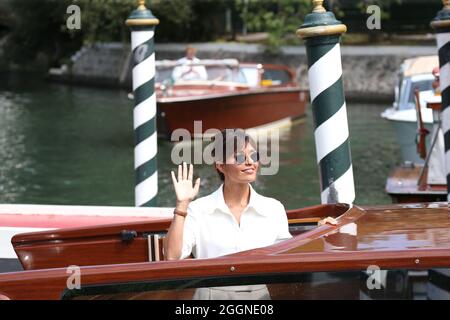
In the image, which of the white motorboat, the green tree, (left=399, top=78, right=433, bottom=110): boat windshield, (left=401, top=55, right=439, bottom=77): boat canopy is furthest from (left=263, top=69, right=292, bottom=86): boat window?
the green tree

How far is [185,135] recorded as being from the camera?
17250 mm

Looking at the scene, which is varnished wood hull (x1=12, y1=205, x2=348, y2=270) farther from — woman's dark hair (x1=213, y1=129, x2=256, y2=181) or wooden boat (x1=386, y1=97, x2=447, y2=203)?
wooden boat (x1=386, y1=97, x2=447, y2=203)

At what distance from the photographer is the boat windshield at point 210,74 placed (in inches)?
678

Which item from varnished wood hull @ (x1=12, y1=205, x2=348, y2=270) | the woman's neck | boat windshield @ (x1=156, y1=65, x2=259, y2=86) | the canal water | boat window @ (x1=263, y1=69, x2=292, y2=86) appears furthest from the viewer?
boat window @ (x1=263, y1=69, x2=292, y2=86)

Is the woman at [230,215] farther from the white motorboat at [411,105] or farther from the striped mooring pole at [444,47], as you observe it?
the white motorboat at [411,105]

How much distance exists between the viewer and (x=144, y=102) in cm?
741

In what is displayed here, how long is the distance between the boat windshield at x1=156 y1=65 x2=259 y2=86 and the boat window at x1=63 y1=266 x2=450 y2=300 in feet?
45.5

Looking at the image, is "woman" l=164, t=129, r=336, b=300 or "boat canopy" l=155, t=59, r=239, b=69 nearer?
"woman" l=164, t=129, r=336, b=300

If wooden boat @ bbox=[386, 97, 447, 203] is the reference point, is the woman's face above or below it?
above

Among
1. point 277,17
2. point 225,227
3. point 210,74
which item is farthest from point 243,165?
point 277,17

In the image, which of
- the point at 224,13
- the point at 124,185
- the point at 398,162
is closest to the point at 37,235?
the point at 124,185

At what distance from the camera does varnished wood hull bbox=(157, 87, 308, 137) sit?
55.4ft

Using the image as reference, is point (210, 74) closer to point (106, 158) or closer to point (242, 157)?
point (106, 158)
